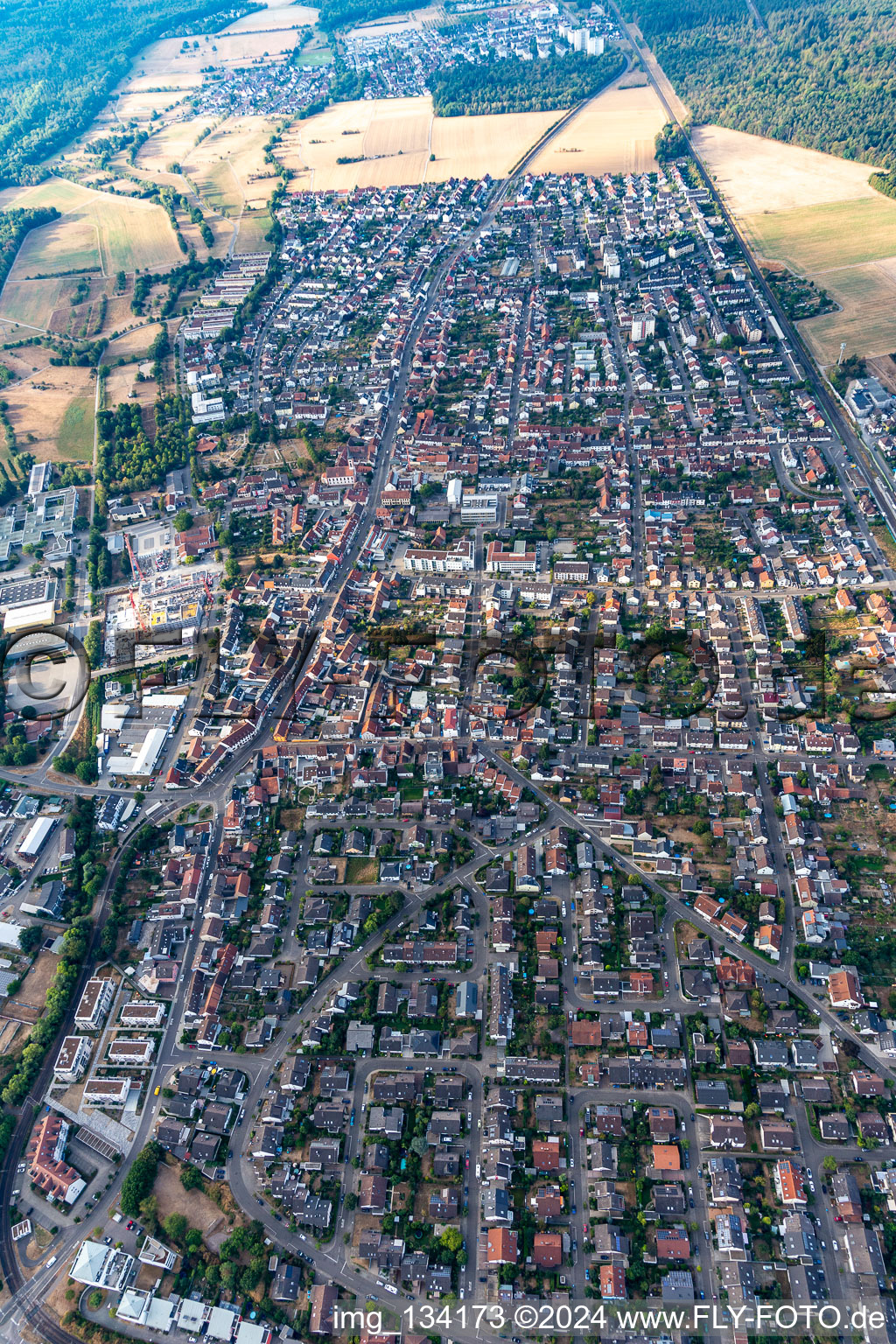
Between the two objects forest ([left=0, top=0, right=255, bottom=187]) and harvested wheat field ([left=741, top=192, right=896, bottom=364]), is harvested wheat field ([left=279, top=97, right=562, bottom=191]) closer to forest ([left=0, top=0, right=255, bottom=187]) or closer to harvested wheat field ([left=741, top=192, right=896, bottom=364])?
harvested wheat field ([left=741, top=192, right=896, bottom=364])

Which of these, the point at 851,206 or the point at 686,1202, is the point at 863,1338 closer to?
the point at 686,1202

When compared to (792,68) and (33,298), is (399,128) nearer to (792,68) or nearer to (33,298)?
(792,68)

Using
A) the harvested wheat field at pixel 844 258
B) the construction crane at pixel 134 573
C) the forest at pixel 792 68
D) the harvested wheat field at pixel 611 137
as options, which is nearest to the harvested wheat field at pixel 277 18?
the forest at pixel 792 68

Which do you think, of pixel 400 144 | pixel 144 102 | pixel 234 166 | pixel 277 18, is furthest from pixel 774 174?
pixel 277 18

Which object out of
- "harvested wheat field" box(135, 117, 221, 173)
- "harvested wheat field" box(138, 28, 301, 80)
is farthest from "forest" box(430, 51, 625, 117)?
"harvested wheat field" box(138, 28, 301, 80)

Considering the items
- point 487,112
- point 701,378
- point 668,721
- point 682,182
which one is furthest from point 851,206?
point 668,721
